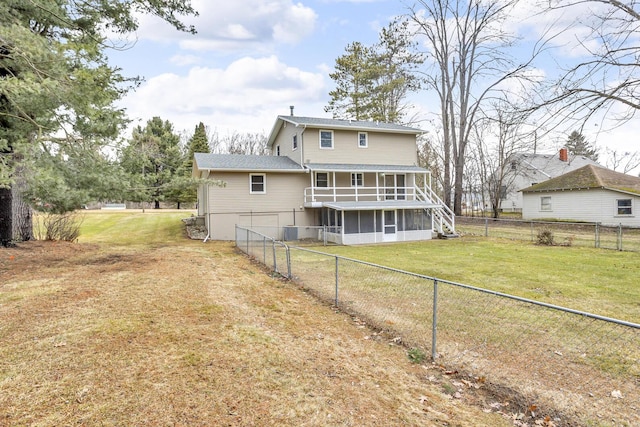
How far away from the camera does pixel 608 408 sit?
3729mm

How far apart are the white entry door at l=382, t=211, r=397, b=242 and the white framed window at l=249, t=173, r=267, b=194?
704 centimetres

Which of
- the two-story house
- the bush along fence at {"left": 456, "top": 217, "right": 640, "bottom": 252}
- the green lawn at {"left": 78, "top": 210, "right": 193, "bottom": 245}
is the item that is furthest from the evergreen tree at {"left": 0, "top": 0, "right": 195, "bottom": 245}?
the bush along fence at {"left": 456, "top": 217, "right": 640, "bottom": 252}

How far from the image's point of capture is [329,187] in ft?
70.6

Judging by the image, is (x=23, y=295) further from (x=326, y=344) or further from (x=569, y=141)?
(x=569, y=141)

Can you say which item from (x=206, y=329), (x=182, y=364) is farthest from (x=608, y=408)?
(x=206, y=329)

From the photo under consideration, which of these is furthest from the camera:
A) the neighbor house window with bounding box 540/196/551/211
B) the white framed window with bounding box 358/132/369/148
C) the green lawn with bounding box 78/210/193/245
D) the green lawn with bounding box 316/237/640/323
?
the neighbor house window with bounding box 540/196/551/211

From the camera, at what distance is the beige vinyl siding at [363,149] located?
2175 centimetres

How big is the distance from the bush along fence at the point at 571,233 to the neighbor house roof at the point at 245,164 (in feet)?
39.8

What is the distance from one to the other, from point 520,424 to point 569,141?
4.88m

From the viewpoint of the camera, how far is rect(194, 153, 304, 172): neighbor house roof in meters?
19.2

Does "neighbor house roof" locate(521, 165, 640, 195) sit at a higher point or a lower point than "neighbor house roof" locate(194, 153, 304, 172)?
lower

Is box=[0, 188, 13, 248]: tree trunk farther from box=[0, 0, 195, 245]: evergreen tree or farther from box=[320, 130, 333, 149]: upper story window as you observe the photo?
box=[320, 130, 333, 149]: upper story window

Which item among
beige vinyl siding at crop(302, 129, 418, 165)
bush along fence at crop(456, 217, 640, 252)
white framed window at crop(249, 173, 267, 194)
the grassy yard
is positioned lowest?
the grassy yard

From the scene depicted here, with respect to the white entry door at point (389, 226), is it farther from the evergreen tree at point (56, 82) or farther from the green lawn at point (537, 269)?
the evergreen tree at point (56, 82)
